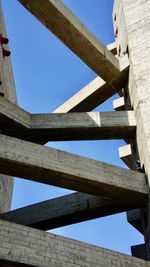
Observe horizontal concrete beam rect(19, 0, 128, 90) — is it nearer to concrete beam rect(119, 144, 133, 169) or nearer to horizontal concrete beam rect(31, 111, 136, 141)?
horizontal concrete beam rect(31, 111, 136, 141)

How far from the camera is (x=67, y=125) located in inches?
665

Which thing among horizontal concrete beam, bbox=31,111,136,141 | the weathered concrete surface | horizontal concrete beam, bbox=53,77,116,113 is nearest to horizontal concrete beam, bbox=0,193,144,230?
horizontal concrete beam, bbox=31,111,136,141

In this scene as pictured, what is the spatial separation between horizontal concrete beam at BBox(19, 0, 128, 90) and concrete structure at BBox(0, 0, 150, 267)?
42 mm

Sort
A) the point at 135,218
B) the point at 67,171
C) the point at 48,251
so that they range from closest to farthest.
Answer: the point at 48,251 → the point at 67,171 → the point at 135,218

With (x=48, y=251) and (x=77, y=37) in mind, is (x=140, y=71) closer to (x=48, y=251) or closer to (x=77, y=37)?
(x=77, y=37)

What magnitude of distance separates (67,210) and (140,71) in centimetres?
638

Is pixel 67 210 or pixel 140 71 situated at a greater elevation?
pixel 140 71

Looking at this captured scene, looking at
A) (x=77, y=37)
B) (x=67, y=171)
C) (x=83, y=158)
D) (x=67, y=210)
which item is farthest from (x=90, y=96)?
(x=67, y=171)

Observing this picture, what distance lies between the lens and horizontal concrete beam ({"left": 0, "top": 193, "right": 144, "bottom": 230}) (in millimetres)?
16562

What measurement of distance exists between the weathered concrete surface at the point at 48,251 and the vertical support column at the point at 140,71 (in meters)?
3.15

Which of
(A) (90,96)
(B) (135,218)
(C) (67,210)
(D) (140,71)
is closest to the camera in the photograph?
(C) (67,210)

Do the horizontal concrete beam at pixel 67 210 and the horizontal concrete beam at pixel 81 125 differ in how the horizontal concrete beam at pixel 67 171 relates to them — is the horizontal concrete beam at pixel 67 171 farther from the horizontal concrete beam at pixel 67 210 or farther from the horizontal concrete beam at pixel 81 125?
the horizontal concrete beam at pixel 81 125

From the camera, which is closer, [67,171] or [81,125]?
[67,171]

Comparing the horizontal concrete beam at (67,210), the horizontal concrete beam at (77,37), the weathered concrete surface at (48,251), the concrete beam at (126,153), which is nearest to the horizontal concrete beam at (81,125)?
the concrete beam at (126,153)
